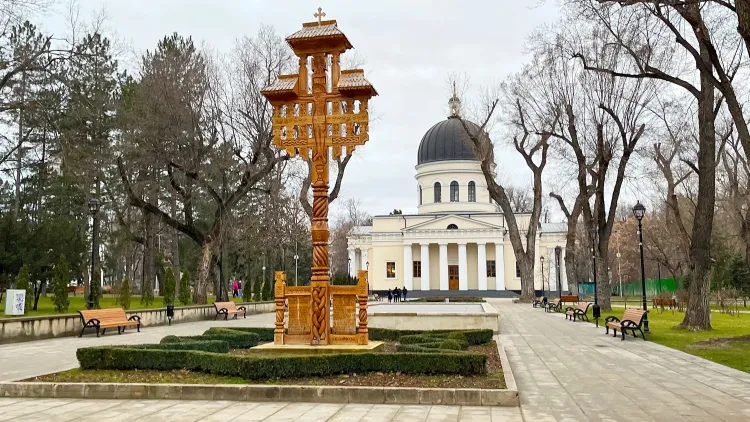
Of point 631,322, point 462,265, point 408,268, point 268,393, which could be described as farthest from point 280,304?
point 408,268

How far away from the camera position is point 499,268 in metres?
62.9

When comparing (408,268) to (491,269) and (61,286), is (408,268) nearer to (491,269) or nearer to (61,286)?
(491,269)

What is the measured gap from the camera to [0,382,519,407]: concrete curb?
788 centimetres

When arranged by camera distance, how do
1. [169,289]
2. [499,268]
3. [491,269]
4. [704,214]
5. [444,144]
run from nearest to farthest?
[704,214], [169,289], [499,268], [444,144], [491,269]

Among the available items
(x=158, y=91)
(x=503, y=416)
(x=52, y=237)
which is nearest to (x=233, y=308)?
(x=52, y=237)

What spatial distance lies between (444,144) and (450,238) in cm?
1002

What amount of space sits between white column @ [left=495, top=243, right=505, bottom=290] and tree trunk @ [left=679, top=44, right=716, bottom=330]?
147 ft

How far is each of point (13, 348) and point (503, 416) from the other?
13.0 m

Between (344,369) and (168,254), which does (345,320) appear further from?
(168,254)

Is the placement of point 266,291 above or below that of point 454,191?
below

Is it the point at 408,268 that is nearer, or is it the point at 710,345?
the point at 710,345

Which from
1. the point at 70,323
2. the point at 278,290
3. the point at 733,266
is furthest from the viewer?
the point at 733,266

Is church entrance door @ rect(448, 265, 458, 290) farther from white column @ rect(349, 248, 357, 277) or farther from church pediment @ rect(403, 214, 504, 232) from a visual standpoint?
white column @ rect(349, 248, 357, 277)

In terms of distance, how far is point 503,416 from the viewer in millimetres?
7188
